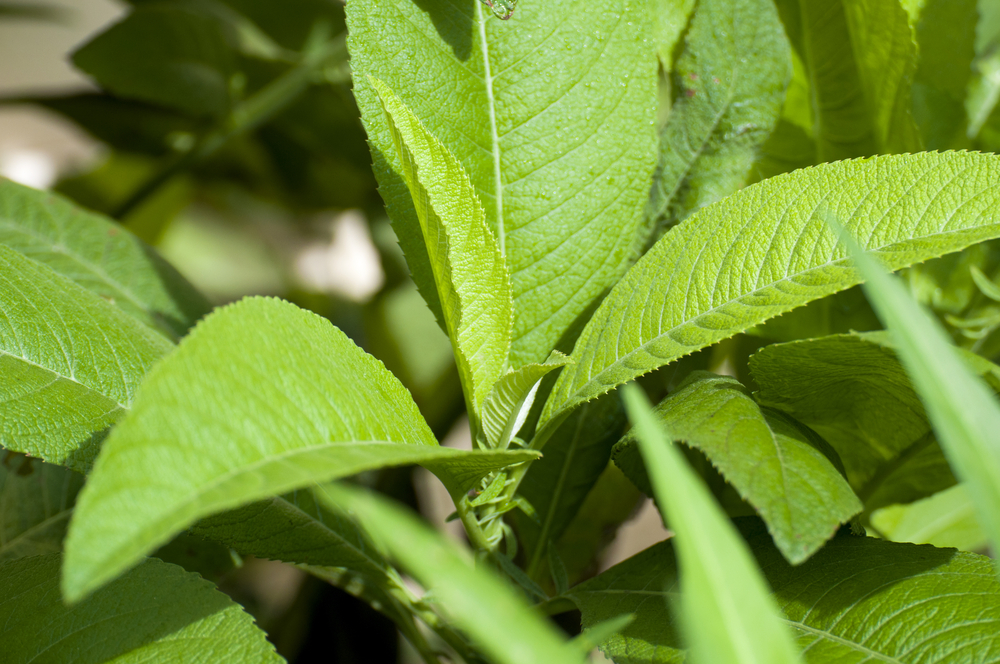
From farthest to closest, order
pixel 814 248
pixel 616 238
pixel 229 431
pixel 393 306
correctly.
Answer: pixel 393 306
pixel 616 238
pixel 814 248
pixel 229 431

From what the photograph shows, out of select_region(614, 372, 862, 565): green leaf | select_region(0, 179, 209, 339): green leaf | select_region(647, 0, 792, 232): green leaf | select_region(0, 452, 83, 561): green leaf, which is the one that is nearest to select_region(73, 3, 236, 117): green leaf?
select_region(0, 179, 209, 339): green leaf

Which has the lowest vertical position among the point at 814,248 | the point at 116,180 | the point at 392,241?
the point at 116,180

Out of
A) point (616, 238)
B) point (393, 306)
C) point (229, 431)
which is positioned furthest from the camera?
point (393, 306)

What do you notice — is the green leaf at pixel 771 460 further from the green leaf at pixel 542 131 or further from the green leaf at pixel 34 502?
the green leaf at pixel 34 502

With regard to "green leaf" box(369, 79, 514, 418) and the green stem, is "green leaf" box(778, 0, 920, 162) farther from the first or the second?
the green stem

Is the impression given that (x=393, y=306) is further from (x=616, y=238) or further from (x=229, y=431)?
(x=229, y=431)

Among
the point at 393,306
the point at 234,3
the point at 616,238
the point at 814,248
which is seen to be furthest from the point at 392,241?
the point at 814,248

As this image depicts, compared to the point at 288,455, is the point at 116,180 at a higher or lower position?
lower
